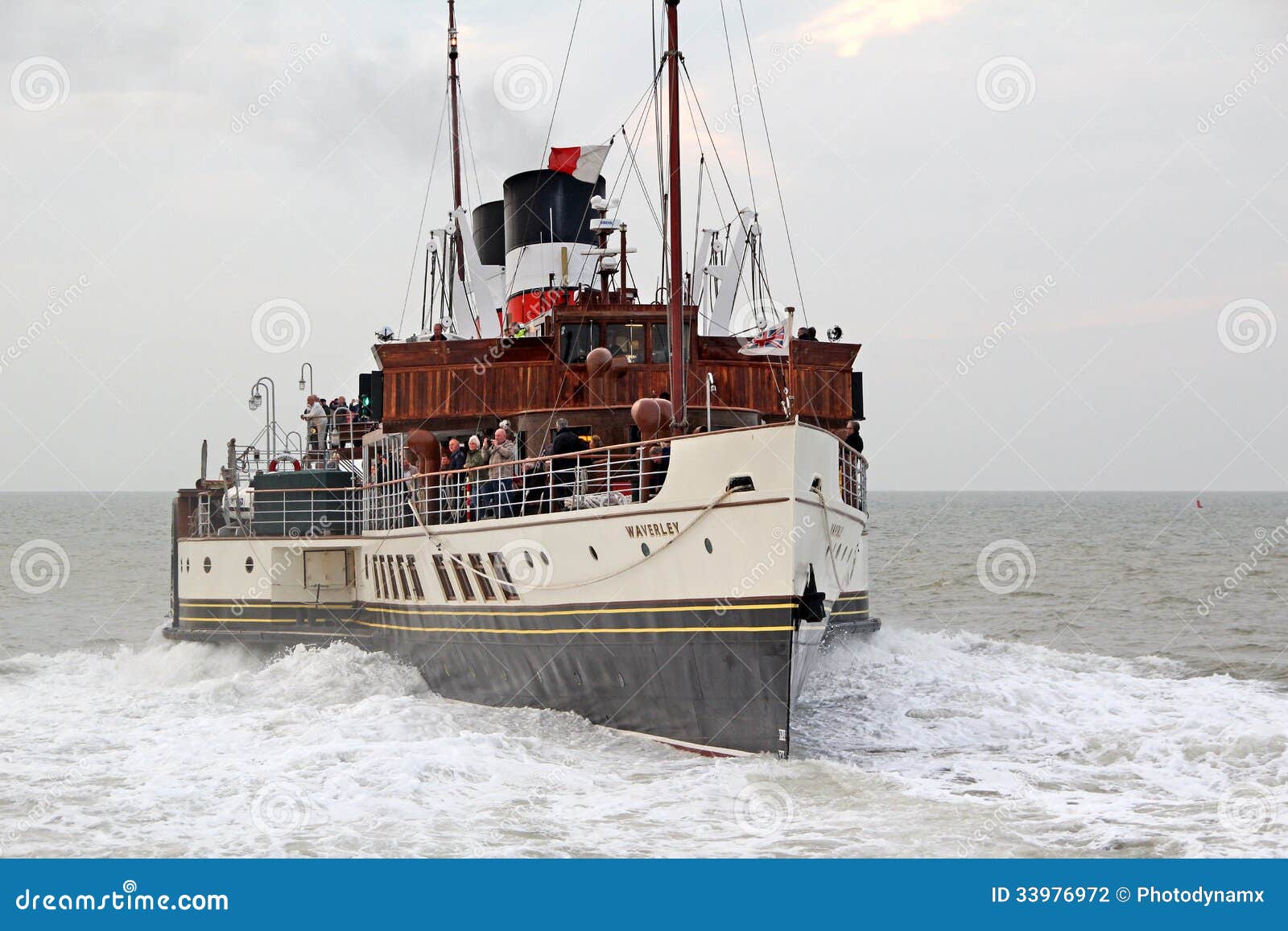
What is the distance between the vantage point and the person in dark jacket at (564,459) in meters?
18.4

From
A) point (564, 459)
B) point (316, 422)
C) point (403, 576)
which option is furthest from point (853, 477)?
point (316, 422)

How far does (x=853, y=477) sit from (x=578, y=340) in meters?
5.38

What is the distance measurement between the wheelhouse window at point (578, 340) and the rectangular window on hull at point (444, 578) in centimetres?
428

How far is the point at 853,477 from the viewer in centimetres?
2112

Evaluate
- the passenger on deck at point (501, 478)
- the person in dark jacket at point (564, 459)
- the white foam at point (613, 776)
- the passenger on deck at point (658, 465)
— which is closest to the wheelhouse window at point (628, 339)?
the passenger on deck at point (501, 478)

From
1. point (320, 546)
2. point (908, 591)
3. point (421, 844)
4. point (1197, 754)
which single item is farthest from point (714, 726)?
point (908, 591)

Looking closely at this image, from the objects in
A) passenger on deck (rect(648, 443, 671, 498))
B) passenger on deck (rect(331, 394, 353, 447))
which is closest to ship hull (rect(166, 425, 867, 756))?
passenger on deck (rect(648, 443, 671, 498))

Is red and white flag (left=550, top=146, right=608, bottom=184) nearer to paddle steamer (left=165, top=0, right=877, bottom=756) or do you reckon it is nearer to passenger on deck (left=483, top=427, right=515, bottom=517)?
paddle steamer (left=165, top=0, right=877, bottom=756)

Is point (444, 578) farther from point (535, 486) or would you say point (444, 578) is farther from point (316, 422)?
point (316, 422)

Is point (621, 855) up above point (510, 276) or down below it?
below

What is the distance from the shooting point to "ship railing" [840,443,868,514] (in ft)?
64.6

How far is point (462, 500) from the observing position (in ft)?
69.6

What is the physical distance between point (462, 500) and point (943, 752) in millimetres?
8347

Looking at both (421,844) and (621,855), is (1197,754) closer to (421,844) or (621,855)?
(621,855)
